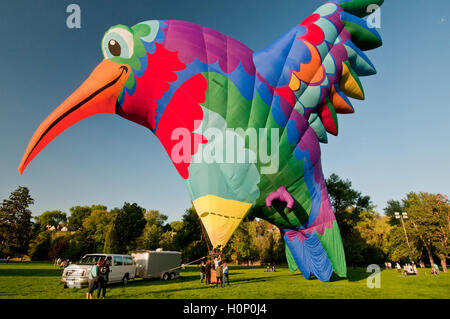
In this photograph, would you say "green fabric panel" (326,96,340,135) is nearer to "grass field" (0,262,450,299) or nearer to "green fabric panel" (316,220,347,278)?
"green fabric panel" (316,220,347,278)

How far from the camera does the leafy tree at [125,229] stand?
25875 millimetres

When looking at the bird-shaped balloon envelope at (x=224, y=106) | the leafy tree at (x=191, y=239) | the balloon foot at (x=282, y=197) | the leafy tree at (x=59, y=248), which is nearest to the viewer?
the bird-shaped balloon envelope at (x=224, y=106)

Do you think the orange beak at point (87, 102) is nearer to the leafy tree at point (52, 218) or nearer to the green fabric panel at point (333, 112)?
the green fabric panel at point (333, 112)

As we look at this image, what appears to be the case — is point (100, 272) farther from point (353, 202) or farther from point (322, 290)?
point (353, 202)

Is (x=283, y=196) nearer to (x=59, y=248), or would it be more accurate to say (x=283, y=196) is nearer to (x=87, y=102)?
(x=87, y=102)

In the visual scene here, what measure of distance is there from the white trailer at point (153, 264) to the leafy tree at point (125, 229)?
13302 mm

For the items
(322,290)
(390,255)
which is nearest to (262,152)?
(322,290)

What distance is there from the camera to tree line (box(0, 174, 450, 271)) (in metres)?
23.1

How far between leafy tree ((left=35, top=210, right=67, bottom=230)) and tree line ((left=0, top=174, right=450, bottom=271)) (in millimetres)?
38834

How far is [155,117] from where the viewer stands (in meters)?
7.46

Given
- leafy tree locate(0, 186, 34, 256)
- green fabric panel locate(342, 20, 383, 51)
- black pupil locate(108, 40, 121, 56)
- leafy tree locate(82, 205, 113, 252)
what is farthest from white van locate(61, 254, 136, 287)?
leafy tree locate(0, 186, 34, 256)

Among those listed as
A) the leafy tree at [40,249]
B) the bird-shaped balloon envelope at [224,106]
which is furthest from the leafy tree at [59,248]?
the bird-shaped balloon envelope at [224,106]

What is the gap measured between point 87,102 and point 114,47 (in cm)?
168

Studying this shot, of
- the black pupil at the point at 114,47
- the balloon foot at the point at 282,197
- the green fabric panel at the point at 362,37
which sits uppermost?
the green fabric panel at the point at 362,37
